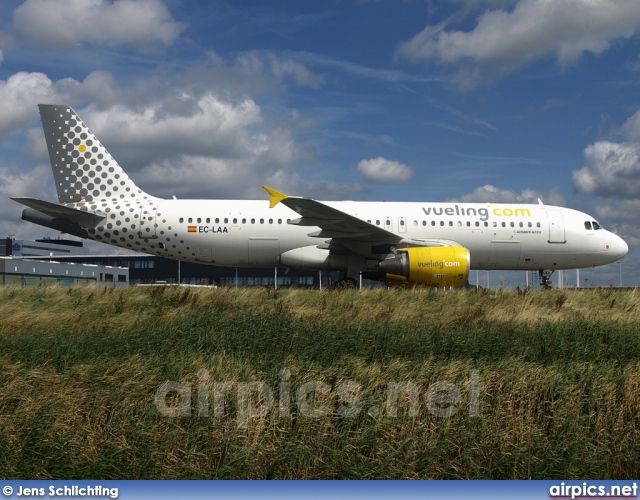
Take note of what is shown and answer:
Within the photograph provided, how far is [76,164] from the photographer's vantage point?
64.2 feet

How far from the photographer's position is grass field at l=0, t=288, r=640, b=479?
5.75 meters

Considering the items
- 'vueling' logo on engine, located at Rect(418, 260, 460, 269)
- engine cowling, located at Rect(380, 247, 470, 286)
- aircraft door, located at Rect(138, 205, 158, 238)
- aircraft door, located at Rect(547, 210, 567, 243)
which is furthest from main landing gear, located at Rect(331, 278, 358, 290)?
aircraft door, located at Rect(547, 210, 567, 243)

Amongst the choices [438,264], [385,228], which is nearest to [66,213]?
[385,228]

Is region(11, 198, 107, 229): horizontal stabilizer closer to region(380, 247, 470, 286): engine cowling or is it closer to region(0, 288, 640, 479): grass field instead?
region(0, 288, 640, 479): grass field

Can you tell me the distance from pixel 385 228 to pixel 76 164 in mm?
10304

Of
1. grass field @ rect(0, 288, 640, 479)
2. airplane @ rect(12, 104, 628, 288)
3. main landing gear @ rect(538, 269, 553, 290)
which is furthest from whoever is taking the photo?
main landing gear @ rect(538, 269, 553, 290)

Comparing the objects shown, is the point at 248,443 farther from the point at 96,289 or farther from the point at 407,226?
the point at 407,226

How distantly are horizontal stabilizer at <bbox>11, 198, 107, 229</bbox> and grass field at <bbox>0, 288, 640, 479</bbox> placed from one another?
9.03m

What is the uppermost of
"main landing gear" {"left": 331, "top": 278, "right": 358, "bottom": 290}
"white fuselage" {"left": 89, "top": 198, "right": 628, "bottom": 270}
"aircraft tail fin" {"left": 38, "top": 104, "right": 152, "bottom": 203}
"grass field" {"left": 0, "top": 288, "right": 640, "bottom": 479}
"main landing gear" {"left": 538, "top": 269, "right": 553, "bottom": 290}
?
"aircraft tail fin" {"left": 38, "top": 104, "right": 152, "bottom": 203}

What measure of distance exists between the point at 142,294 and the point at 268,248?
6516 millimetres

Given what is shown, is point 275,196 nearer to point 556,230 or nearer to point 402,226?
point 402,226

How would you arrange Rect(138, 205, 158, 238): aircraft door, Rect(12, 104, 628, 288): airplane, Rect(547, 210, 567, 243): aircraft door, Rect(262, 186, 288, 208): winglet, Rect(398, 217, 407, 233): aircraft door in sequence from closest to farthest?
Rect(262, 186, 288, 208): winglet → Rect(12, 104, 628, 288): airplane → Rect(138, 205, 158, 238): aircraft door → Rect(398, 217, 407, 233): aircraft door → Rect(547, 210, 567, 243): aircraft door

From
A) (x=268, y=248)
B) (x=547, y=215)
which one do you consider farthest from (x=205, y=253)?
(x=547, y=215)

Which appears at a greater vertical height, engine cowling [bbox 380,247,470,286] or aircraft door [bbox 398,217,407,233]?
aircraft door [bbox 398,217,407,233]
